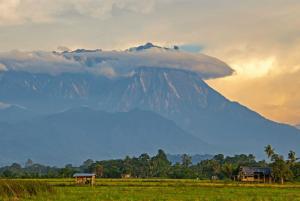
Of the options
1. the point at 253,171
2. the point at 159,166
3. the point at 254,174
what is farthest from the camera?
the point at 159,166

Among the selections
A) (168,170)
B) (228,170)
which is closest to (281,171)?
(228,170)

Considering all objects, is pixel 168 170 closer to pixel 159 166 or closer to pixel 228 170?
pixel 159 166

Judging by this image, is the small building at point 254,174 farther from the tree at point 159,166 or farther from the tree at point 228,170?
the tree at point 159,166

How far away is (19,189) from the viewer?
177ft

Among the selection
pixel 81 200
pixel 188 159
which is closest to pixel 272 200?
pixel 81 200

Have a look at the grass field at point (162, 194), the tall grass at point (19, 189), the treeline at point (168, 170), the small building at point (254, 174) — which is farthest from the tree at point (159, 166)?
the tall grass at point (19, 189)

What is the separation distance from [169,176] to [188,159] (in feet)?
148

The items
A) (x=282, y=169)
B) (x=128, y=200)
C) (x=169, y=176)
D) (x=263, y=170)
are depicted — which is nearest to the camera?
(x=128, y=200)

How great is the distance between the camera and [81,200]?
5184 centimetres

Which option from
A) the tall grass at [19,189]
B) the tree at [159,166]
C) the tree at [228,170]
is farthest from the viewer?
the tree at [159,166]

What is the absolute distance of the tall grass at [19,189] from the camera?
52.4 m

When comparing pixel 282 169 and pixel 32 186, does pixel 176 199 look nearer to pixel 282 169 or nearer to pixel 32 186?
pixel 32 186

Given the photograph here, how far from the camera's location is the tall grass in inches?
2063

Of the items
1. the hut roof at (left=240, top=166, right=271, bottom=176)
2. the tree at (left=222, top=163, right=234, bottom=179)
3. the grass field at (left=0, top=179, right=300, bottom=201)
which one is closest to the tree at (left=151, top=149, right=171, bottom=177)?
the tree at (left=222, top=163, right=234, bottom=179)
